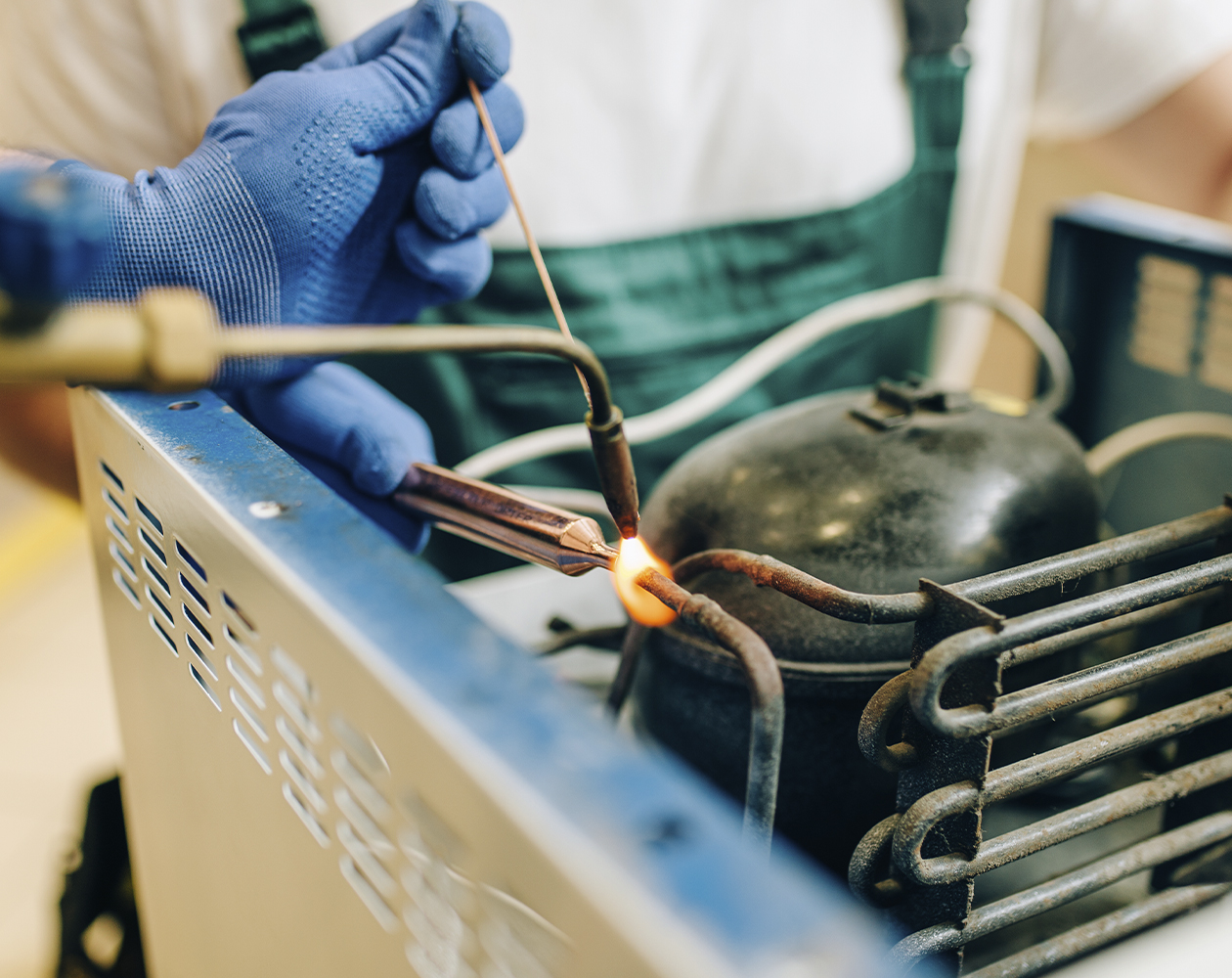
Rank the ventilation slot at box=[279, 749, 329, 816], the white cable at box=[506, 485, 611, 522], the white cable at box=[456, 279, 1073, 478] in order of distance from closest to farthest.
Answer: the ventilation slot at box=[279, 749, 329, 816], the white cable at box=[506, 485, 611, 522], the white cable at box=[456, 279, 1073, 478]

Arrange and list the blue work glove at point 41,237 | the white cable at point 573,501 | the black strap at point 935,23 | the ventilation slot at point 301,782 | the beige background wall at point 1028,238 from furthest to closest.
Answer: the beige background wall at point 1028,238, the black strap at point 935,23, the white cable at point 573,501, the ventilation slot at point 301,782, the blue work glove at point 41,237

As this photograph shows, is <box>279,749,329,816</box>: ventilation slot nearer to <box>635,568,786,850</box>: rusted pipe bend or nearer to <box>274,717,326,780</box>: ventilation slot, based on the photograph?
<box>274,717,326,780</box>: ventilation slot

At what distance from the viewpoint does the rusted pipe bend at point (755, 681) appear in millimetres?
323

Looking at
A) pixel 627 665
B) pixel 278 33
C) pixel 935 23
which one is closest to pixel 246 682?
pixel 627 665

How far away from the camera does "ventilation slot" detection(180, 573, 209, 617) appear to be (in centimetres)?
35

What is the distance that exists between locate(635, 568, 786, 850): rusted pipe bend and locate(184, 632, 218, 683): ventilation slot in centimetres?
17

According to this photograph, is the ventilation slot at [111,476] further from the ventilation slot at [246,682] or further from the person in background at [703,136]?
the person in background at [703,136]

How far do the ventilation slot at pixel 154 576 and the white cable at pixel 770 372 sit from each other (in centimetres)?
31

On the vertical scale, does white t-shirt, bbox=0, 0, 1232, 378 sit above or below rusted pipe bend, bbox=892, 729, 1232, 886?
above

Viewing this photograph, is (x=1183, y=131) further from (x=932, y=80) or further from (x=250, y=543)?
(x=250, y=543)

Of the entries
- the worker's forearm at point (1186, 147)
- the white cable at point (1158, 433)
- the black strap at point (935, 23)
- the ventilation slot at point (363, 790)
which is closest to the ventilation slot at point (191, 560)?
the ventilation slot at point (363, 790)

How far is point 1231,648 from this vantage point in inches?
15.0

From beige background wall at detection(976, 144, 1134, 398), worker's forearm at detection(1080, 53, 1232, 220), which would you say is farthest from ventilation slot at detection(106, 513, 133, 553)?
beige background wall at detection(976, 144, 1134, 398)

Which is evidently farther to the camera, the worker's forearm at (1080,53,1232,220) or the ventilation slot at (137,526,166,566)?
the worker's forearm at (1080,53,1232,220)
